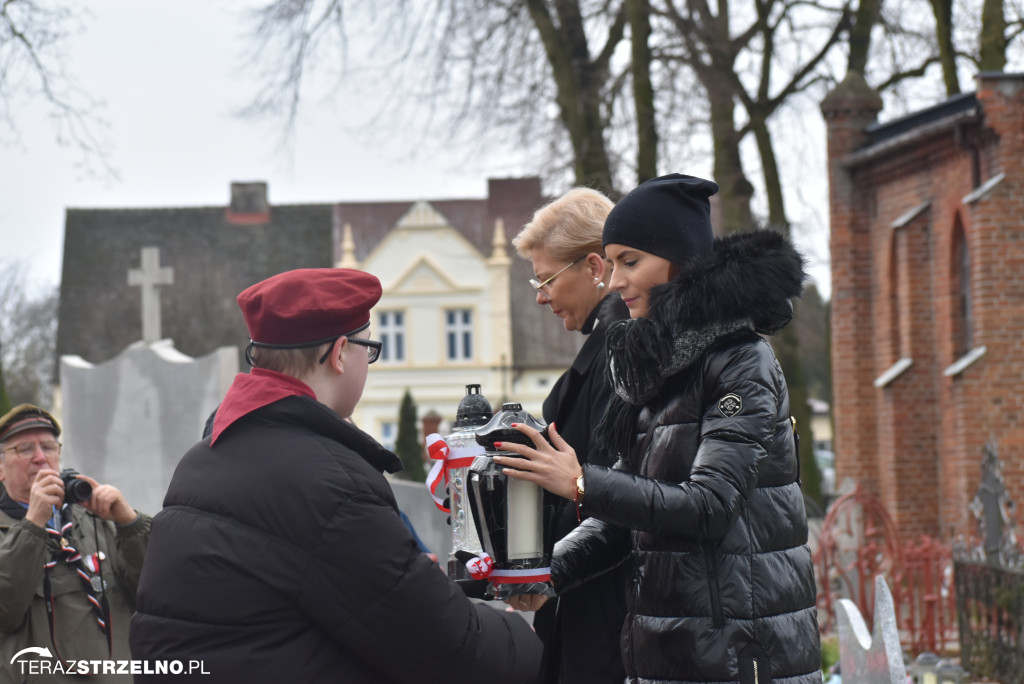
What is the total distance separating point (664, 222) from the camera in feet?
10.3

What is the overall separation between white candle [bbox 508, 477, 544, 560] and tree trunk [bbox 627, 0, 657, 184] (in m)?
12.9

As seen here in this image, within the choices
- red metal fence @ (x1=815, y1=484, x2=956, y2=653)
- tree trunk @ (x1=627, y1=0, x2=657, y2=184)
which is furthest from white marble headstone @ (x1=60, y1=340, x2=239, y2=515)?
tree trunk @ (x1=627, y1=0, x2=657, y2=184)

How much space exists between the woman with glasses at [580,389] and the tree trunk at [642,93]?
11988 mm

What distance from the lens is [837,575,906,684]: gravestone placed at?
4863 millimetres

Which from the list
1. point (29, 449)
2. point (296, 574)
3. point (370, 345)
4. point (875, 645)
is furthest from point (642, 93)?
point (296, 574)

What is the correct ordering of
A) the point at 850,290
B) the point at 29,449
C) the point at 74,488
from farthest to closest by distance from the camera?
1. the point at 850,290
2. the point at 29,449
3. the point at 74,488

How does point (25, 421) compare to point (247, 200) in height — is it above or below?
below

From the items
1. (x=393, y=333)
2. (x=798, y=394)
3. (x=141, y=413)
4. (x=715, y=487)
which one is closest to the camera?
(x=715, y=487)

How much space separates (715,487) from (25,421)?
11.2 feet

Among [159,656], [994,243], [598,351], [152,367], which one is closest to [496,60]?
[994,243]

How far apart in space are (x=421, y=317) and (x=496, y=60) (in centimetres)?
2093

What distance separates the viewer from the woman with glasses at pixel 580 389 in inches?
133

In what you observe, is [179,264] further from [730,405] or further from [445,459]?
[730,405]

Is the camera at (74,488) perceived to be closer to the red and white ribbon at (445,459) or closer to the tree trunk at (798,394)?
the red and white ribbon at (445,459)
